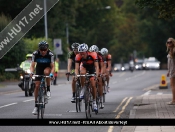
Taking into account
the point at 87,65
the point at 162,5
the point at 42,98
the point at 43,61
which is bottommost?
the point at 42,98

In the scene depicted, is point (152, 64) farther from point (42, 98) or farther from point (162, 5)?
point (42, 98)

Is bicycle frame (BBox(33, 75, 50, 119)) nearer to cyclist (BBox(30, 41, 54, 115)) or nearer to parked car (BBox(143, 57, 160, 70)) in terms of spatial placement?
cyclist (BBox(30, 41, 54, 115))

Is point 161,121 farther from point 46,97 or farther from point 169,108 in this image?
point 169,108

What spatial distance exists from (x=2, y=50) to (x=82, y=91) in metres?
34.6

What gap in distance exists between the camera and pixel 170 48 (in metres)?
19.2

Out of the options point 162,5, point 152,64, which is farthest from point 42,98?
point 152,64

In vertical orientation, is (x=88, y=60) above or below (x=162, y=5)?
below

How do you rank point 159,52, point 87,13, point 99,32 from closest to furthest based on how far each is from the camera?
point 87,13
point 159,52
point 99,32

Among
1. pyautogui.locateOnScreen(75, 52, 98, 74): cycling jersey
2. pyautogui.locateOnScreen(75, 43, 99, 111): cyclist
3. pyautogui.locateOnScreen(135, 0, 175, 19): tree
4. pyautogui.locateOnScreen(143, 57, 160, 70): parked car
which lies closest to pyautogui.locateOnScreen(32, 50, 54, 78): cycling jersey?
pyautogui.locateOnScreen(75, 43, 99, 111): cyclist

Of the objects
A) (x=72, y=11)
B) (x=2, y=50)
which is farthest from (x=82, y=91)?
(x=72, y=11)

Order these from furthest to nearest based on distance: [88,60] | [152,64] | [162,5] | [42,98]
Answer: [152,64], [162,5], [88,60], [42,98]

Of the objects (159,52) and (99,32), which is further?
(99,32)

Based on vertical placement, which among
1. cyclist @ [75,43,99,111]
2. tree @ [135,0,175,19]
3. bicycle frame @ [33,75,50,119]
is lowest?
bicycle frame @ [33,75,50,119]

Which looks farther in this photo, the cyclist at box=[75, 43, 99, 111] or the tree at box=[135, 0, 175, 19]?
the tree at box=[135, 0, 175, 19]
